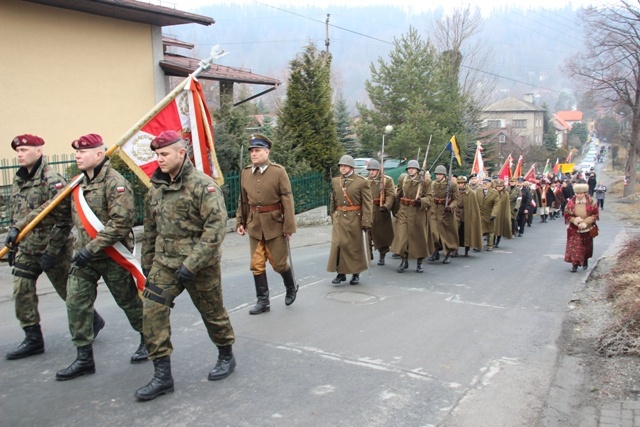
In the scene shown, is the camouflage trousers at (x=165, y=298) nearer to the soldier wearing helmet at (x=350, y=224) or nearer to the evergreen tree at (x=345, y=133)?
the soldier wearing helmet at (x=350, y=224)

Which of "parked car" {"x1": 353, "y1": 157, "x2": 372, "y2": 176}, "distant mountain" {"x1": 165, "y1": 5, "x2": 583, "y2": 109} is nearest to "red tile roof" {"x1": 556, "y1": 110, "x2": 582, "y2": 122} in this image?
"distant mountain" {"x1": 165, "y1": 5, "x2": 583, "y2": 109}

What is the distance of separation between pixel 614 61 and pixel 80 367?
4412 centimetres

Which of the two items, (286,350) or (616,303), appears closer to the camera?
(286,350)

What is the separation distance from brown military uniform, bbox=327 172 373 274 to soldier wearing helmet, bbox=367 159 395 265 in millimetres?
1970

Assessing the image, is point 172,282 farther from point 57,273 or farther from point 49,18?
point 49,18

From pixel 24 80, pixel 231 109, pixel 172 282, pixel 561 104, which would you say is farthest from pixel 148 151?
pixel 561 104

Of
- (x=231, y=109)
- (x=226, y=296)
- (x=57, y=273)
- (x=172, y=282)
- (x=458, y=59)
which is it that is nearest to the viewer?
(x=172, y=282)

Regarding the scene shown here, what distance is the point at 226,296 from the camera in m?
8.07

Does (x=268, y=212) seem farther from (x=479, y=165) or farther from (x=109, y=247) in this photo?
(x=479, y=165)

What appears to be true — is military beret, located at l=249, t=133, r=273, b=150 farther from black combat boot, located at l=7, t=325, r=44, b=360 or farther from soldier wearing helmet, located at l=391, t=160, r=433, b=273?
soldier wearing helmet, located at l=391, t=160, r=433, b=273

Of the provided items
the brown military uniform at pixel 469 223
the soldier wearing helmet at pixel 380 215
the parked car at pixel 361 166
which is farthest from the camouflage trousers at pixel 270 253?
the parked car at pixel 361 166

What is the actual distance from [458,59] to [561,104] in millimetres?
169846

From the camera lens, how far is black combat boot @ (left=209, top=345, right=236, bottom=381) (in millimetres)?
5053

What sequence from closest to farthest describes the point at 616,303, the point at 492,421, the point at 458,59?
1. the point at 492,421
2. the point at 616,303
3. the point at 458,59
